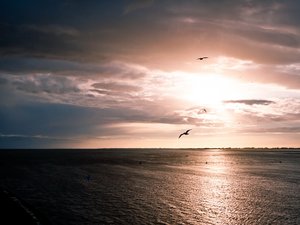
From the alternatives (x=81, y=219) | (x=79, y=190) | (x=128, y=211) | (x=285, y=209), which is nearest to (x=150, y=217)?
(x=128, y=211)

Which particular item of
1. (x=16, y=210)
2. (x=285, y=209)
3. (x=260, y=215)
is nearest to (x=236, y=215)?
(x=260, y=215)

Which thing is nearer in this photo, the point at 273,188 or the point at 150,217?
the point at 150,217

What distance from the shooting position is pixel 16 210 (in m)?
47.6

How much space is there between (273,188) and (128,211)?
1623 inches

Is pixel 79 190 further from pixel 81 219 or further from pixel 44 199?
pixel 81 219

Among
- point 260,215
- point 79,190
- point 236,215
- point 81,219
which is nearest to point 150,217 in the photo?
point 81,219

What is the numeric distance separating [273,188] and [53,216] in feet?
168

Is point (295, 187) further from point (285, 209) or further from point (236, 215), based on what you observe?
point (236, 215)

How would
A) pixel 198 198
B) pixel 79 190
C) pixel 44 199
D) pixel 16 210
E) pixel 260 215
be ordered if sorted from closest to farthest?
pixel 16 210 → pixel 260 215 → pixel 44 199 → pixel 198 198 → pixel 79 190

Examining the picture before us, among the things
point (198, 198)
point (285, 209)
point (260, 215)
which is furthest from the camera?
A: point (198, 198)

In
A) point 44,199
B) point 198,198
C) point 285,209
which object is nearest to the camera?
point 285,209

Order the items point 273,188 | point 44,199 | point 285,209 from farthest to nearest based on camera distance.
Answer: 1. point 273,188
2. point 44,199
3. point 285,209

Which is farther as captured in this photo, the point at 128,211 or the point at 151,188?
the point at 151,188

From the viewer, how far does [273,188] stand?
8081cm
